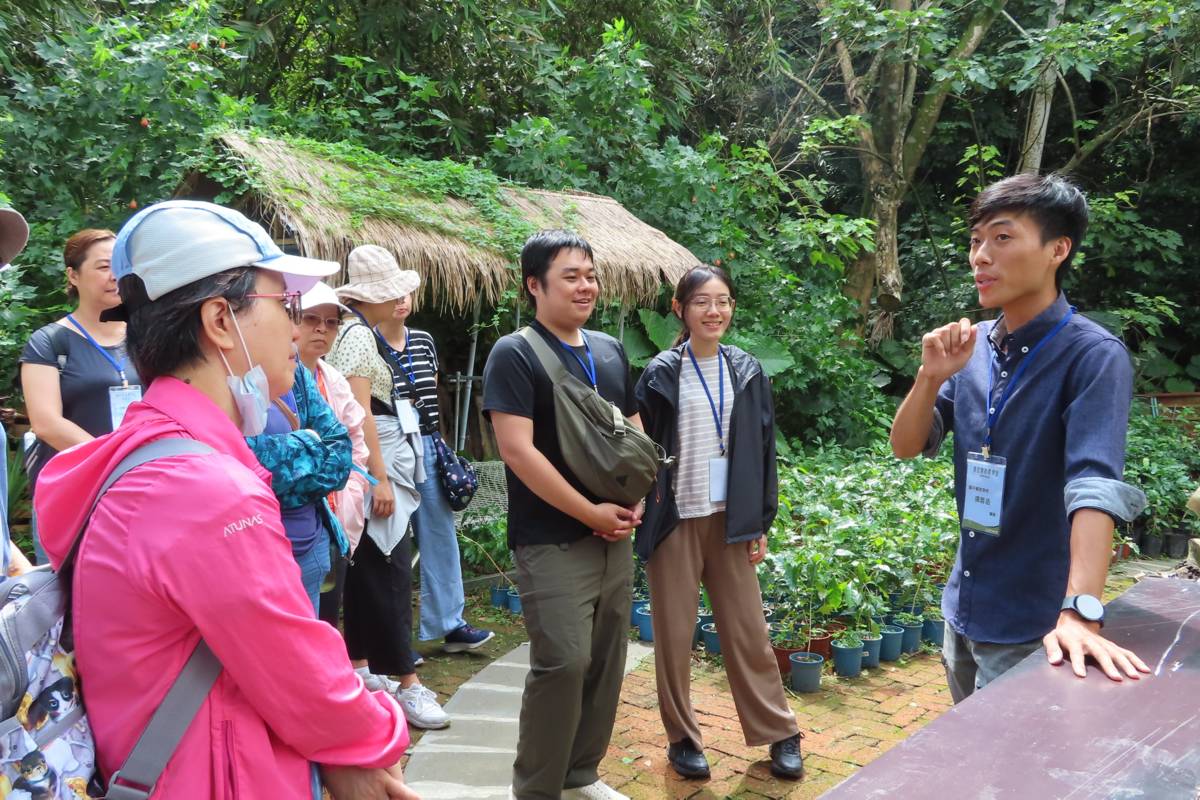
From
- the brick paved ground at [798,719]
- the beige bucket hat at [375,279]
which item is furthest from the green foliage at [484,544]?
the beige bucket hat at [375,279]

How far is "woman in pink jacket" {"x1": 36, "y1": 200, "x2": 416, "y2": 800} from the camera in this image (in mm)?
1396

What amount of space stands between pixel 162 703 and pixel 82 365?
2849 mm

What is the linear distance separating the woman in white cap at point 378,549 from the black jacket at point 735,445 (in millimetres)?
1229

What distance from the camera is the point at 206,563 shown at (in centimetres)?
138

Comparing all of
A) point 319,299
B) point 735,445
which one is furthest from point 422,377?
point 735,445

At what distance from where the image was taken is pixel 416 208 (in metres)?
6.80

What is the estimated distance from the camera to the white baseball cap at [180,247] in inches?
60.7

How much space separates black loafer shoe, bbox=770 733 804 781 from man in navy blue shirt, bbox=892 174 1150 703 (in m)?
1.44

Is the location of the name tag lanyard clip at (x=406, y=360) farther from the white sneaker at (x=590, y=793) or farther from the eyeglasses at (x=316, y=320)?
the white sneaker at (x=590, y=793)

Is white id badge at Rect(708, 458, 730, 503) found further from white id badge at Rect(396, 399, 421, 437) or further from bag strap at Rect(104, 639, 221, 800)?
bag strap at Rect(104, 639, 221, 800)

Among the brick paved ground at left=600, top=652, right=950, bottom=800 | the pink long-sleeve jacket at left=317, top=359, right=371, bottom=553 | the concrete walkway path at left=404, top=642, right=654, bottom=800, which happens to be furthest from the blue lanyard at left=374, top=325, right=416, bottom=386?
the brick paved ground at left=600, top=652, right=950, bottom=800

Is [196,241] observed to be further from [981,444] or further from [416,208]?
[416,208]

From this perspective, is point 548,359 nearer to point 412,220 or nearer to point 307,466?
point 307,466

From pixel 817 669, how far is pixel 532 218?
4.37 m
